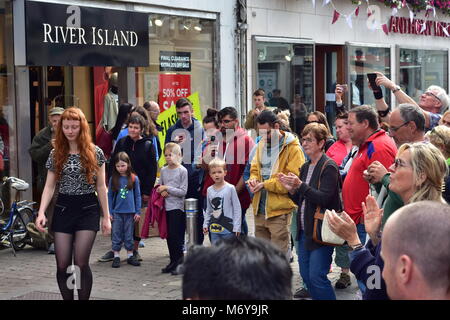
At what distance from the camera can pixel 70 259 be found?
677cm

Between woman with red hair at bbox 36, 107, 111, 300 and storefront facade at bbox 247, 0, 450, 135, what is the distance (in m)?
8.22

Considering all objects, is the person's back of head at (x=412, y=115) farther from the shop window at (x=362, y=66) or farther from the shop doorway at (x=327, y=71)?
the shop window at (x=362, y=66)

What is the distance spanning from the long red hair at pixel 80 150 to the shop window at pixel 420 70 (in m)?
14.4

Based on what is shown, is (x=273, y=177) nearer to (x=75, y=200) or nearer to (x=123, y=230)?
(x=75, y=200)

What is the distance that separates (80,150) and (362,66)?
41.9ft

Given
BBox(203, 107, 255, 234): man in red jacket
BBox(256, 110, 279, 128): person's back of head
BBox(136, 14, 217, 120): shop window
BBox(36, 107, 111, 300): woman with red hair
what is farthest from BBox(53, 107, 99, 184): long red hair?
BBox(136, 14, 217, 120): shop window

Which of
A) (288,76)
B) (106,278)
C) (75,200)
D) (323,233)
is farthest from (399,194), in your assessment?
(288,76)

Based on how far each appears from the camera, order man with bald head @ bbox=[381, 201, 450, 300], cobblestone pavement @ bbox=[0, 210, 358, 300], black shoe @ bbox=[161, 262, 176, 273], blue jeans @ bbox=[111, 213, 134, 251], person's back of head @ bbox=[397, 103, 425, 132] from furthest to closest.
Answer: blue jeans @ bbox=[111, 213, 134, 251] < black shoe @ bbox=[161, 262, 176, 273] < cobblestone pavement @ bbox=[0, 210, 358, 300] < person's back of head @ bbox=[397, 103, 425, 132] < man with bald head @ bbox=[381, 201, 450, 300]

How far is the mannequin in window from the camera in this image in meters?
12.9

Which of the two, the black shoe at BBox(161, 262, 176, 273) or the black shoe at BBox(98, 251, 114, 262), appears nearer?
the black shoe at BBox(161, 262, 176, 273)

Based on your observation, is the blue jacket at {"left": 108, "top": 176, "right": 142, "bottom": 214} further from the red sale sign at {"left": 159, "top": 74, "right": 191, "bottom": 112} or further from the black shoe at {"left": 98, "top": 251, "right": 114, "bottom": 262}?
the red sale sign at {"left": 159, "top": 74, "right": 191, "bottom": 112}

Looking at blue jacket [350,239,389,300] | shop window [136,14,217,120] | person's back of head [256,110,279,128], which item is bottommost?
blue jacket [350,239,389,300]

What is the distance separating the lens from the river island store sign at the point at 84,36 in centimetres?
1100

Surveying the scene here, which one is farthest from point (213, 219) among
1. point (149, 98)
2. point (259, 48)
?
point (259, 48)
